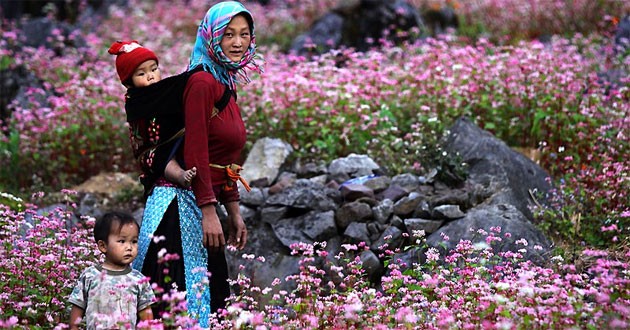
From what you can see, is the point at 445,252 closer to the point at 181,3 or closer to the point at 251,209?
the point at 251,209

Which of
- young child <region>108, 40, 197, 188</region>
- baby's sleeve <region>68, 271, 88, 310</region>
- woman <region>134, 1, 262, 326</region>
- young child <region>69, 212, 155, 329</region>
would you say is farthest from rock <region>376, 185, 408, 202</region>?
baby's sleeve <region>68, 271, 88, 310</region>

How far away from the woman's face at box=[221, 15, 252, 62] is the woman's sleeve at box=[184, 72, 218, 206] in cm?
22

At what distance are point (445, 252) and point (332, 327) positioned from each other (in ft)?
5.99

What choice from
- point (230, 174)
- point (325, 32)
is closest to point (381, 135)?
point (230, 174)

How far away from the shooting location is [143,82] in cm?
414

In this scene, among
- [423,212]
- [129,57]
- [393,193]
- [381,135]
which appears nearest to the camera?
[129,57]

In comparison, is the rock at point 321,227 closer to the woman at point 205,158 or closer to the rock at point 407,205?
the rock at point 407,205

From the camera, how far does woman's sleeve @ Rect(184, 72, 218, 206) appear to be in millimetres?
3975

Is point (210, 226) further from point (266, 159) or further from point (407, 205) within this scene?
point (266, 159)

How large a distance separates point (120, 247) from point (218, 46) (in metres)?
1.12

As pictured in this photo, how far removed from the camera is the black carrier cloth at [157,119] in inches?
160

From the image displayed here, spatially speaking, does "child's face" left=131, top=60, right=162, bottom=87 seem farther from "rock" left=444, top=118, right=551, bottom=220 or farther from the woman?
"rock" left=444, top=118, right=551, bottom=220

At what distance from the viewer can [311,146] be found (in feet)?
25.0

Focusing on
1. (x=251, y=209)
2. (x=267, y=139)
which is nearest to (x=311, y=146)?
(x=267, y=139)
